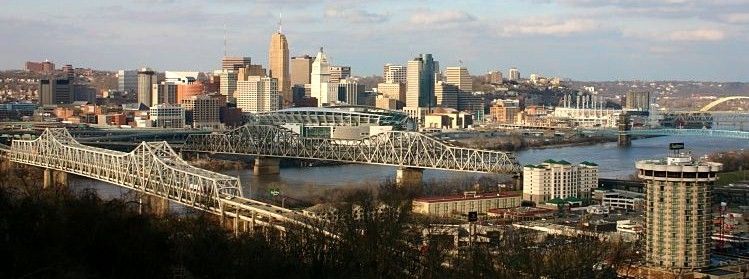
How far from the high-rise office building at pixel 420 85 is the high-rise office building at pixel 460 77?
7.28m

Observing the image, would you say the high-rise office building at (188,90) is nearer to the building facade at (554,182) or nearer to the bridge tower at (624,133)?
the bridge tower at (624,133)

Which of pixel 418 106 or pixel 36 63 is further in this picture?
pixel 36 63

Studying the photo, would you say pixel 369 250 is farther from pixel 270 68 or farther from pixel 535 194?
pixel 270 68

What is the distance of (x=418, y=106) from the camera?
60469 millimetres

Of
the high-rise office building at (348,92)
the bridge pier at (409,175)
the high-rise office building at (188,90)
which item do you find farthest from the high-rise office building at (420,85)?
the bridge pier at (409,175)

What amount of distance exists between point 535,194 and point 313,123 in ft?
66.0

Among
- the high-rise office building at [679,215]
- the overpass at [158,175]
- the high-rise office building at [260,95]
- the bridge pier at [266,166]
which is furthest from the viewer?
the high-rise office building at [260,95]

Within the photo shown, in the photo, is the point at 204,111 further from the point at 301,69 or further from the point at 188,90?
the point at 301,69

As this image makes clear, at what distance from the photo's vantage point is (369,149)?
27656 mm

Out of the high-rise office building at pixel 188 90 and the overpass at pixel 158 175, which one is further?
the high-rise office building at pixel 188 90

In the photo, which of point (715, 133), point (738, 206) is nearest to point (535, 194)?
point (738, 206)

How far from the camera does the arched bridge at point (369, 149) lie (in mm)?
25250

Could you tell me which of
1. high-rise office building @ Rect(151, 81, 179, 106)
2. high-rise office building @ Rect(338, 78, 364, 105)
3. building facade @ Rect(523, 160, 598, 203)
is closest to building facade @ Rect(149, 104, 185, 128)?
high-rise office building @ Rect(151, 81, 179, 106)

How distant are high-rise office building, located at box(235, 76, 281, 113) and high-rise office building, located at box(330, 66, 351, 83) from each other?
449 inches
